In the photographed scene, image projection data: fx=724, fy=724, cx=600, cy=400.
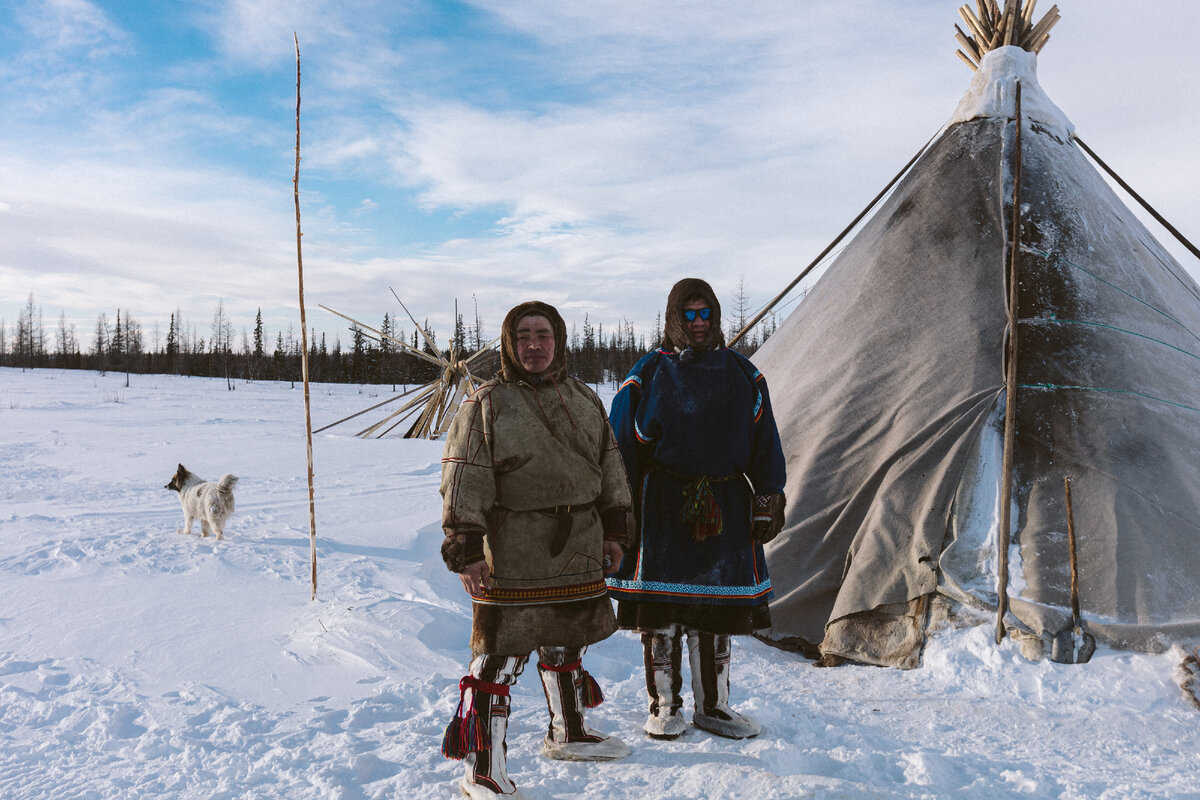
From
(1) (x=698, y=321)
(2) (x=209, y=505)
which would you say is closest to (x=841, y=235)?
(1) (x=698, y=321)

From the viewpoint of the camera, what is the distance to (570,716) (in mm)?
2443

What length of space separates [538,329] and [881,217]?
3776 millimetres

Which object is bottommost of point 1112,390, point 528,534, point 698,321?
point 528,534

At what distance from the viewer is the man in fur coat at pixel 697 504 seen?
267 centimetres

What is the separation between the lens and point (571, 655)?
7.85ft

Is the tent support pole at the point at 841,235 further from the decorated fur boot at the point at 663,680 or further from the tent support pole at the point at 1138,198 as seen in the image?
the decorated fur boot at the point at 663,680

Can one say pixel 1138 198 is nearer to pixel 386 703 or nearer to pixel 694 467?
pixel 694 467

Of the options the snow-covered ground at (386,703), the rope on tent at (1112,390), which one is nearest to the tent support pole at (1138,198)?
the rope on tent at (1112,390)

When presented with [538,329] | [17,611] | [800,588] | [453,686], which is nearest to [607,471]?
[538,329]

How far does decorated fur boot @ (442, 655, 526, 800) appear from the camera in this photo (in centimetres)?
214

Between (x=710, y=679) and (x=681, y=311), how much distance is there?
1382 millimetres

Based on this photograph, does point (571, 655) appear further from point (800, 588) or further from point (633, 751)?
point (800, 588)

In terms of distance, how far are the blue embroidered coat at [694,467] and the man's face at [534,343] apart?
1.69 ft

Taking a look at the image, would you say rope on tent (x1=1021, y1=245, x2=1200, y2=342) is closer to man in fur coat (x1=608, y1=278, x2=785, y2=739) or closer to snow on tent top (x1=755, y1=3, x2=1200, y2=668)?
snow on tent top (x1=755, y1=3, x2=1200, y2=668)
